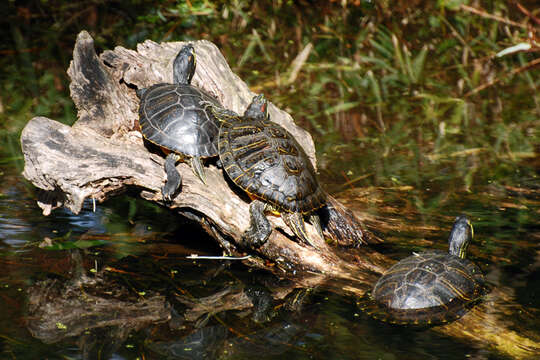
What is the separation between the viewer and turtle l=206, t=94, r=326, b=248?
3461 mm

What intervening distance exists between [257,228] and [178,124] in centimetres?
85

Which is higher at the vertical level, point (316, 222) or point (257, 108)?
point (257, 108)

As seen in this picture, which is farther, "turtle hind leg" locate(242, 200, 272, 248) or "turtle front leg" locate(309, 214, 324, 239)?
"turtle front leg" locate(309, 214, 324, 239)

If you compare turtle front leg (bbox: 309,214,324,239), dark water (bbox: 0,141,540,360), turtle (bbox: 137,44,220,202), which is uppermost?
turtle (bbox: 137,44,220,202)

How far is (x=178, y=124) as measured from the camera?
12.4 ft

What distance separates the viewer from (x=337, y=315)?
3047 mm

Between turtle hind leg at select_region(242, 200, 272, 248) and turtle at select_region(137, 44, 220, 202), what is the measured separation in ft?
1.25

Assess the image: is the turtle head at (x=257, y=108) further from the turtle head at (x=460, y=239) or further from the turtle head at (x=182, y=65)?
the turtle head at (x=460, y=239)

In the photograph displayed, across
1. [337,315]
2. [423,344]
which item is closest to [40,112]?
[337,315]

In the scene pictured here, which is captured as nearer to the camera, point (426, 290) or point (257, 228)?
point (426, 290)

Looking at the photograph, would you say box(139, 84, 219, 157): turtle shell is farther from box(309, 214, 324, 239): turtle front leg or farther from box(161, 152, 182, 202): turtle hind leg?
box(309, 214, 324, 239): turtle front leg

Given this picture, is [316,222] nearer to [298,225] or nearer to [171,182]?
[298,225]

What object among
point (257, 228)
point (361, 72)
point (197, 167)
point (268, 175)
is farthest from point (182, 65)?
point (361, 72)

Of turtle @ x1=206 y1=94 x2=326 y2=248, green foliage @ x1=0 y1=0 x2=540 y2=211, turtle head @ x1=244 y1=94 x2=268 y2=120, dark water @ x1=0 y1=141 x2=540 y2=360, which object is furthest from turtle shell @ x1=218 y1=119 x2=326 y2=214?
green foliage @ x1=0 y1=0 x2=540 y2=211
